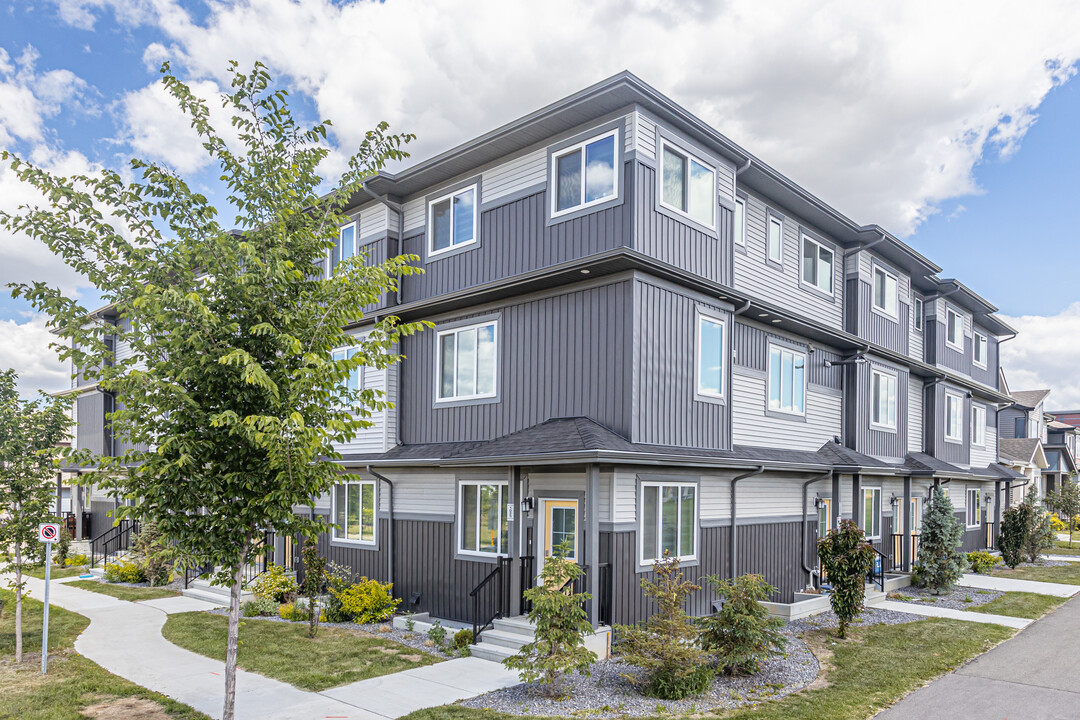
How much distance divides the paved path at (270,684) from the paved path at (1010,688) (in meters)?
5.28

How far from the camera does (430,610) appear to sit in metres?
14.1

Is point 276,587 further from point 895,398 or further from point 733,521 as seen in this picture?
point 895,398

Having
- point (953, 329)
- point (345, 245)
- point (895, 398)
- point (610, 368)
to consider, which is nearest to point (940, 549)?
point (895, 398)

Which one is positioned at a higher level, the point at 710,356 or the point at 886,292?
the point at 886,292

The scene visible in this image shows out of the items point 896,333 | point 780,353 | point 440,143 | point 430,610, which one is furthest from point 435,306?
point 896,333

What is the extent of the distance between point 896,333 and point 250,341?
1897 centimetres

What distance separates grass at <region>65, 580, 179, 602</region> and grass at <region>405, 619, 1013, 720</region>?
37.7 ft

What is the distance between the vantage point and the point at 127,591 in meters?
17.8

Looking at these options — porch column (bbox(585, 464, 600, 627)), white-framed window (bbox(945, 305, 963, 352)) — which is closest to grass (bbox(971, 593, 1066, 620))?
white-framed window (bbox(945, 305, 963, 352))

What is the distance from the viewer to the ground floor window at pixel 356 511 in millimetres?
15953

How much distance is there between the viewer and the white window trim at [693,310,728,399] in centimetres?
1312

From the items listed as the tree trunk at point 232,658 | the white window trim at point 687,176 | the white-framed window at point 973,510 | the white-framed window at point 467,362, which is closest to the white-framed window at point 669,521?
the white-framed window at point 467,362

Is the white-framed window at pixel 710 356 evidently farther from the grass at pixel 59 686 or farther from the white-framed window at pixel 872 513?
the grass at pixel 59 686

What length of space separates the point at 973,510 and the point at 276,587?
77.4ft
